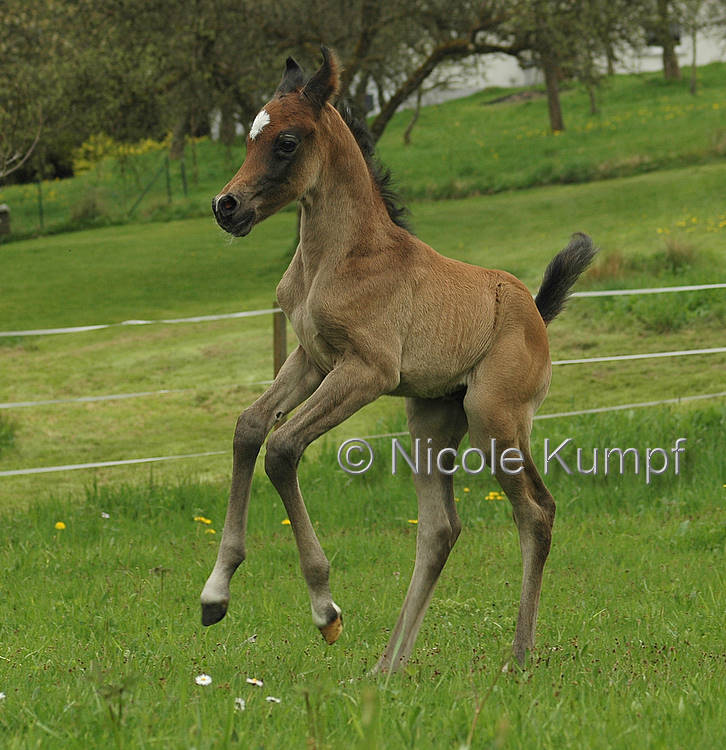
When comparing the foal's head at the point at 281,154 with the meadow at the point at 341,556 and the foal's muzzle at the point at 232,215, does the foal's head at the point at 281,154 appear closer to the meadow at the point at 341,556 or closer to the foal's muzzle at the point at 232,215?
the foal's muzzle at the point at 232,215

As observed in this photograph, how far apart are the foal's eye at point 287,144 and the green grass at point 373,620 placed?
71.9 inches

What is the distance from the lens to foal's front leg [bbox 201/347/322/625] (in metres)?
3.53

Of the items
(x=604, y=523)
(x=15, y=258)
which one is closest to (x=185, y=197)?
(x=15, y=258)

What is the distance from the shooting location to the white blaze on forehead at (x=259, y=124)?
3715 millimetres

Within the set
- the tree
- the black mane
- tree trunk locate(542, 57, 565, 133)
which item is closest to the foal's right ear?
the black mane

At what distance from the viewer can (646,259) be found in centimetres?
1491

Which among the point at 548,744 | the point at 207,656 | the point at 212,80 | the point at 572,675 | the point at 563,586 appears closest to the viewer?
the point at 548,744

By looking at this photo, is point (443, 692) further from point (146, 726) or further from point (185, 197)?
point (185, 197)

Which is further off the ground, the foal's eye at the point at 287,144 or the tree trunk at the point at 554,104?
the foal's eye at the point at 287,144

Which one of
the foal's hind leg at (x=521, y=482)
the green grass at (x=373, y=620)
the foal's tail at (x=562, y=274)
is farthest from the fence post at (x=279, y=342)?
the foal's hind leg at (x=521, y=482)

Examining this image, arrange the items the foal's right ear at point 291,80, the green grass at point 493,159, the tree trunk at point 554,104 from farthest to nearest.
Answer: the tree trunk at point 554,104
the green grass at point 493,159
the foal's right ear at point 291,80

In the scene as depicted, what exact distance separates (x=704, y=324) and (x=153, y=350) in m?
7.20

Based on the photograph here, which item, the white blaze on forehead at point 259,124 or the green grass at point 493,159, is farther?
the green grass at point 493,159

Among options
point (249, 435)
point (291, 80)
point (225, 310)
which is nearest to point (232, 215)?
point (291, 80)
